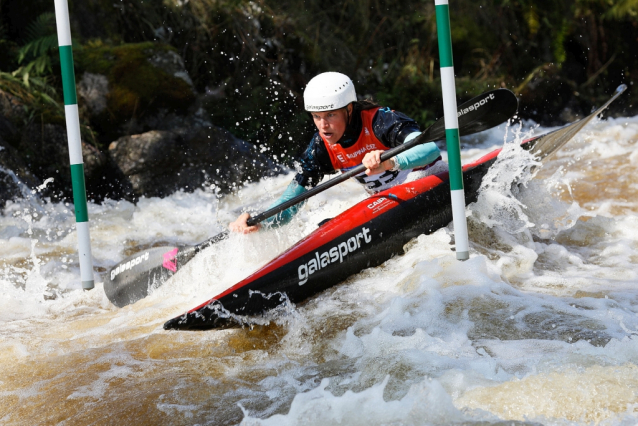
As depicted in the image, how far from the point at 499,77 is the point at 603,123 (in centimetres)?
176

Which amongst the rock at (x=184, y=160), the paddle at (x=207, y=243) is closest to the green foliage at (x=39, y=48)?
the rock at (x=184, y=160)

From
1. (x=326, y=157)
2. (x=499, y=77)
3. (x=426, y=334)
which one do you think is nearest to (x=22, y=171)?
(x=326, y=157)

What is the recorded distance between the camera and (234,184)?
7.15 m

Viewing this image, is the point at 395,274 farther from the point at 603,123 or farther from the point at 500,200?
the point at 603,123

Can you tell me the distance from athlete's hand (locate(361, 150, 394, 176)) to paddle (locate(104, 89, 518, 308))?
0.09 feet

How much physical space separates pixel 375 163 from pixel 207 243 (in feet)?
3.70

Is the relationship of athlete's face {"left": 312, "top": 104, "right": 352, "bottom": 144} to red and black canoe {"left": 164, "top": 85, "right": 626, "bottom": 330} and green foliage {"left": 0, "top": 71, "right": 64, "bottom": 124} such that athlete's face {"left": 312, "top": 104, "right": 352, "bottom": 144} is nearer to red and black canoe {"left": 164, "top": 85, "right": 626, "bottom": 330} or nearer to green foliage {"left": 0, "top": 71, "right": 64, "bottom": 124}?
red and black canoe {"left": 164, "top": 85, "right": 626, "bottom": 330}

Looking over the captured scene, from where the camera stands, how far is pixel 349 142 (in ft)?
12.5

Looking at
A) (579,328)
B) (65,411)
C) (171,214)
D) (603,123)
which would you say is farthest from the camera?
(603,123)

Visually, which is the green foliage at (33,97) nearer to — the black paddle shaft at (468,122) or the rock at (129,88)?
the rock at (129,88)

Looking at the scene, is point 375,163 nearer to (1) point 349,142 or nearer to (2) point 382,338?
(1) point 349,142

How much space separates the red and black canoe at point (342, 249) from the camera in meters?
3.01

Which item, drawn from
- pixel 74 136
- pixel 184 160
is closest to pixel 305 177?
pixel 74 136

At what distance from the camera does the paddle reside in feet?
11.5
